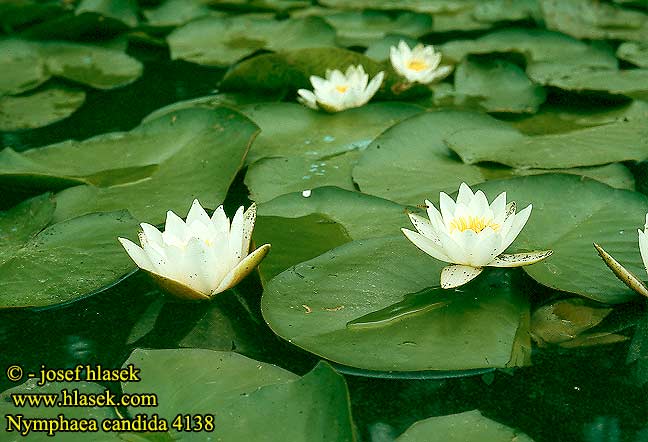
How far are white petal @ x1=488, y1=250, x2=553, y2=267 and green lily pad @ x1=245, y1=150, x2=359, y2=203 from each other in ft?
2.29

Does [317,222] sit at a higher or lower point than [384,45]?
higher

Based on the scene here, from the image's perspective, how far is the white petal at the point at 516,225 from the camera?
1544mm

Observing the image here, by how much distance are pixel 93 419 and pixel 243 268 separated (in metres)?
0.44

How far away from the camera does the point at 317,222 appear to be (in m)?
1.88

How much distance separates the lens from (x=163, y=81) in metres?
3.33

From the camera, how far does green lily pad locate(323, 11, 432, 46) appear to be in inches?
147

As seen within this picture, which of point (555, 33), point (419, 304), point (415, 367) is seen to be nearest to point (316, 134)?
point (419, 304)

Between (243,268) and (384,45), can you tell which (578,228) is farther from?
(384,45)

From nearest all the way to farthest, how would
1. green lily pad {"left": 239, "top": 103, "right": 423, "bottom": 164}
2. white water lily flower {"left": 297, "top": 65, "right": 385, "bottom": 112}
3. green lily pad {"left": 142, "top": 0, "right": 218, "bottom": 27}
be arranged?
green lily pad {"left": 239, "top": 103, "right": 423, "bottom": 164}
white water lily flower {"left": 297, "top": 65, "right": 385, "bottom": 112}
green lily pad {"left": 142, "top": 0, "right": 218, "bottom": 27}

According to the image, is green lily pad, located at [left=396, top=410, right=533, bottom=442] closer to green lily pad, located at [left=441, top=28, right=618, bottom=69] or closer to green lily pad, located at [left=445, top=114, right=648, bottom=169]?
green lily pad, located at [left=445, top=114, right=648, bottom=169]

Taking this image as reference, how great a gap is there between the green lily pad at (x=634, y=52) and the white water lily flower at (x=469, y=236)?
190 cm

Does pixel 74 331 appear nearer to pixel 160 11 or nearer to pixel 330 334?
pixel 330 334

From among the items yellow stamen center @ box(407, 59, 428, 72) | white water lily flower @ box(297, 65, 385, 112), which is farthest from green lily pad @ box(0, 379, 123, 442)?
yellow stamen center @ box(407, 59, 428, 72)

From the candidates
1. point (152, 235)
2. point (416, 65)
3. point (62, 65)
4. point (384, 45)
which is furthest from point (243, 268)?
point (62, 65)
